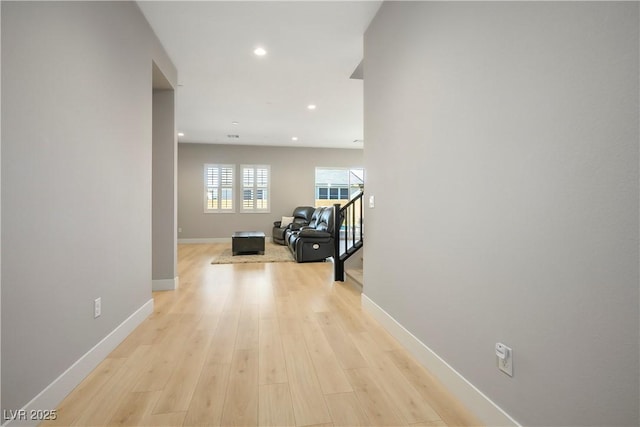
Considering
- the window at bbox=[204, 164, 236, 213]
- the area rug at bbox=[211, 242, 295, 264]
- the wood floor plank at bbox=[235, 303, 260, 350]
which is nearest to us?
the wood floor plank at bbox=[235, 303, 260, 350]

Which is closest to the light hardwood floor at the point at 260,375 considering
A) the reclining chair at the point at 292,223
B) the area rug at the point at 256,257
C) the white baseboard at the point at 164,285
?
the white baseboard at the point at 164,285

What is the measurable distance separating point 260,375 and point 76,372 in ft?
3.30

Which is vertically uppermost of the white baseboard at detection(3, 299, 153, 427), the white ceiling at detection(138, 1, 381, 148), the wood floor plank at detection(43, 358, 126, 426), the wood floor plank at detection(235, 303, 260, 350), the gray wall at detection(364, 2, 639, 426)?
the white ceiling at detection(138, 1, 381, 148)

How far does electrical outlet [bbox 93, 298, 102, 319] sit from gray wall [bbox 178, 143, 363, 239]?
270 inches

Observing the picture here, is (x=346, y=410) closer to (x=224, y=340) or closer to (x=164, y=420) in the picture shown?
(x=164, y=420)

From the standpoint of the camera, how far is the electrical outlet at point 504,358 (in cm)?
122

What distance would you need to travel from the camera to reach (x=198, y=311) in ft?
9.36

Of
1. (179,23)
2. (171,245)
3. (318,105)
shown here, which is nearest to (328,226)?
(318,105)

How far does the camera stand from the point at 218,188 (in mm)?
8633

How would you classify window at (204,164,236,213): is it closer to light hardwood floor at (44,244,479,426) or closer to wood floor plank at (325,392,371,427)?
light hardwood floor at (44,244,479,426)

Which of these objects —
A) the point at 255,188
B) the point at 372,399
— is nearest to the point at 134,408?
the point at 372,399

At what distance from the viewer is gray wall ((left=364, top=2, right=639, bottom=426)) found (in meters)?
0.85

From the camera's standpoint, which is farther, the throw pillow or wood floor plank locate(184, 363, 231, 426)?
the throw pillow

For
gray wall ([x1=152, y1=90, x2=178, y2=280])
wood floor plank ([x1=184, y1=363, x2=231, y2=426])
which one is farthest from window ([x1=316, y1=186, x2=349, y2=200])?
wood floor plank ([x1=184, y1=363, x2=231, y2=426])
